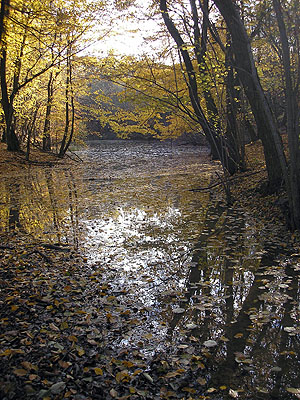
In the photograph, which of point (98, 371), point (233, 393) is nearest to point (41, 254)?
point (98, 371)

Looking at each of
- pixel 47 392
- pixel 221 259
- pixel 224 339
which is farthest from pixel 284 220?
pixel 47 392

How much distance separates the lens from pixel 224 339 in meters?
3.21

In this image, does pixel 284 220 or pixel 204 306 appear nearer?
pixel 204 306

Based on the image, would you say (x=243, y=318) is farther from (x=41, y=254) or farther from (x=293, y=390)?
(x=41, y=254)

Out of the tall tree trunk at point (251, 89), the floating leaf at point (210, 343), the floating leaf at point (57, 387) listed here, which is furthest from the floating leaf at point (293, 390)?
the tall tree trunk at point (251, 89)

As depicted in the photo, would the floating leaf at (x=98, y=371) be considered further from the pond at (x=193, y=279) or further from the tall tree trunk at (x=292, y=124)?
the tall tree trunk at (x=292, y=124)

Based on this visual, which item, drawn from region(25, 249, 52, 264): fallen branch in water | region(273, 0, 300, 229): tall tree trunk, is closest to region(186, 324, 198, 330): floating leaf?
region(25, 249, 52, 264): fallen branch in water

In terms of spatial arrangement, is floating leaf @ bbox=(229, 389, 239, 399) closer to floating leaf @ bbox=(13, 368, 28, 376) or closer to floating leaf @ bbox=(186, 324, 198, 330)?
floating leaf @ bbox=(186, 324, 198, 330)

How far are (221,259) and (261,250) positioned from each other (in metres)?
0.75

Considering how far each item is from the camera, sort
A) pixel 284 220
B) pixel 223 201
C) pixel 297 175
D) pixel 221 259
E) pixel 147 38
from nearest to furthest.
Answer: pixel 221 259
pixel 297 175
pixel 284 220
pixel 223 201
pixel 147 38

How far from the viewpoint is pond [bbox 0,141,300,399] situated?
290cm

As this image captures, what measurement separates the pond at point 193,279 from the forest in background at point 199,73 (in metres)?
1.46

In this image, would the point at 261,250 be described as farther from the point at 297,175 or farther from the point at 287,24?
the point at 287,24

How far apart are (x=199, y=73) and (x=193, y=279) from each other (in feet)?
25.2
